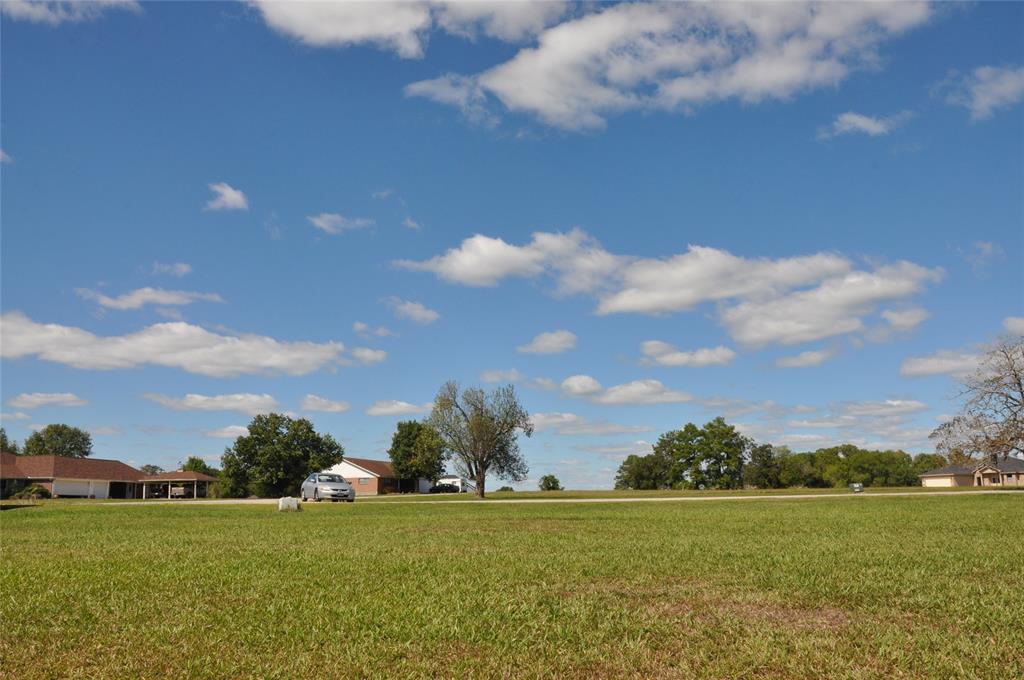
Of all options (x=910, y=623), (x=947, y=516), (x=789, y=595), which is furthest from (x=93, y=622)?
(x=947, y=516)

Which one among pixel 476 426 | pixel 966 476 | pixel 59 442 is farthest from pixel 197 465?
pixel 966 476

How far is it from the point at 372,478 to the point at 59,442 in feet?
232

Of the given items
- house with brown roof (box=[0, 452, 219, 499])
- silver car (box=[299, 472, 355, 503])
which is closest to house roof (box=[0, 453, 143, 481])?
house with brown roof (box=[0, 452, 219, 499])

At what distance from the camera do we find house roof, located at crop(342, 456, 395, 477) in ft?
386

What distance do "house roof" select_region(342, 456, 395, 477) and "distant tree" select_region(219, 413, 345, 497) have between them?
27.1 metres

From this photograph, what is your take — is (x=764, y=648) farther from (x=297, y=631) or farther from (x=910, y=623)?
(x=297, y=631)

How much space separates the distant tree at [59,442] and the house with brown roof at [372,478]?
60.0 meters

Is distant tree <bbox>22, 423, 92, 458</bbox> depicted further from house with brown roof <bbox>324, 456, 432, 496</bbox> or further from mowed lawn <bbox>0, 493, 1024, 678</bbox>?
mowed lawn <bbox>0, 493, 1024, 678</bbox>

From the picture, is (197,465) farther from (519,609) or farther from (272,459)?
(519,609)

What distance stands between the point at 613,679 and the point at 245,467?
294 ft

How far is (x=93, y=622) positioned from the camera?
25.1ft

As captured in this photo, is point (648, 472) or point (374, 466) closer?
point (374, 466)

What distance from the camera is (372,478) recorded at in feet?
382

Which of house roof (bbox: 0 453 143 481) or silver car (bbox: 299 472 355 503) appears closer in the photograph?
silver car (bbox: 299 472 355 503)
